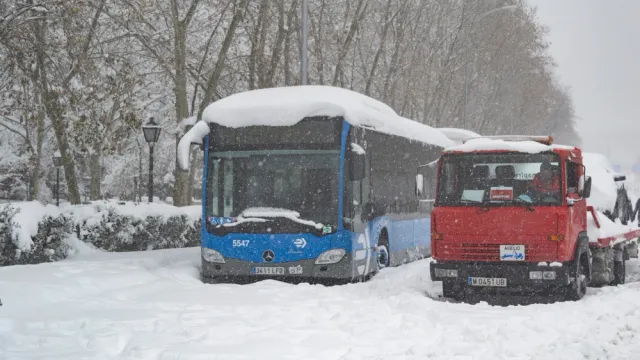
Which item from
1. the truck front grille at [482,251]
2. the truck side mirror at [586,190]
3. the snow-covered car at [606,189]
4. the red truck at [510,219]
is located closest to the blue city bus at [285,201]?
the red truck at [510,219]

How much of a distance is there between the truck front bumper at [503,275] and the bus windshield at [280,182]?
6.98ft

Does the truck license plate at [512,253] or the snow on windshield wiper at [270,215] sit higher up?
the snow on windshield wiper at [270,215]

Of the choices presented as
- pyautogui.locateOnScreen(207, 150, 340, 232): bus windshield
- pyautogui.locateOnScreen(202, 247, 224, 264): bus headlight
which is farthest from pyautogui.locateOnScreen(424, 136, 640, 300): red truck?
pyautogui.locateOnScreen(202, 247, 224, 264): bus headlight

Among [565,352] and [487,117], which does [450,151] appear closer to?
[565,352]

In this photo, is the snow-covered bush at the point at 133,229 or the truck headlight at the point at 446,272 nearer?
the truck headlight at the point at 446,272

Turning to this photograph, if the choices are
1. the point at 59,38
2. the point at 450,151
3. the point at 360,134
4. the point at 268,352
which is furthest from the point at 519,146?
the point at 59,38

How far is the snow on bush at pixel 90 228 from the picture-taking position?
601 inches

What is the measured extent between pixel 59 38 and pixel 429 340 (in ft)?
34.7

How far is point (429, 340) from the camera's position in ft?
31.2

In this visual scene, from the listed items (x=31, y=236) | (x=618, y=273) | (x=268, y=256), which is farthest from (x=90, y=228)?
(x=618, y=273)

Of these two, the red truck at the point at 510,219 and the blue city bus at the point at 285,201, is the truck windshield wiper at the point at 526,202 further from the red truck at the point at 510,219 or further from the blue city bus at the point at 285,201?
the blue city bus at the point at 285,201

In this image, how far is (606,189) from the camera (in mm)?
23719

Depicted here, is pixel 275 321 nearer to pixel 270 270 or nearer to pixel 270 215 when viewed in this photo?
pixel 270 270

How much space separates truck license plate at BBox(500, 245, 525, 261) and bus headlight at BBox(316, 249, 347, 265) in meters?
2.67
